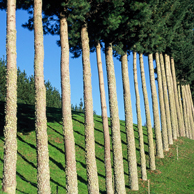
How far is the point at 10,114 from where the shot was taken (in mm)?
10430

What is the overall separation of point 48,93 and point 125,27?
148 ft

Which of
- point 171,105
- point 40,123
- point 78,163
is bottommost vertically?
point 78,163

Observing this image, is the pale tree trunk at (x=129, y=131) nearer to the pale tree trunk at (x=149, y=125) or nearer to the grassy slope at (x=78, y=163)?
the grassy slope at (x=78, y=163)

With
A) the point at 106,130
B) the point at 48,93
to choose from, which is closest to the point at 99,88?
the point at 106,130

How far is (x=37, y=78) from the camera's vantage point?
456 inches

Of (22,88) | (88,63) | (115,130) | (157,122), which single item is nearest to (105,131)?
(115,130)

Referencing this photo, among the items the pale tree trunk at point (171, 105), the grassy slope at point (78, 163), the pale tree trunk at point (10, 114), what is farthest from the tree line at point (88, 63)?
the pale tree trunk at point (171, 105)

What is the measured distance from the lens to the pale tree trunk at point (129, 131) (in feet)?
61.3

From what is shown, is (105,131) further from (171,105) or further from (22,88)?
(22,88)

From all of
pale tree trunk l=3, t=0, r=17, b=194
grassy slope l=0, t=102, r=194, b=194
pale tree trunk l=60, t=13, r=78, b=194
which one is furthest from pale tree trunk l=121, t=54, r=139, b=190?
pale tree trunk l=3, t=0, r=17, b=194

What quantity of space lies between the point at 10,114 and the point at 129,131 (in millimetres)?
10473

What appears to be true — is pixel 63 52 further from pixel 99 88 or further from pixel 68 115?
pixel 99 88

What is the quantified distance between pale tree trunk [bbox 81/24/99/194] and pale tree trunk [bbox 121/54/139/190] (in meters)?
5.08

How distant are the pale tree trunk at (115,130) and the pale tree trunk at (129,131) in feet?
7.09
